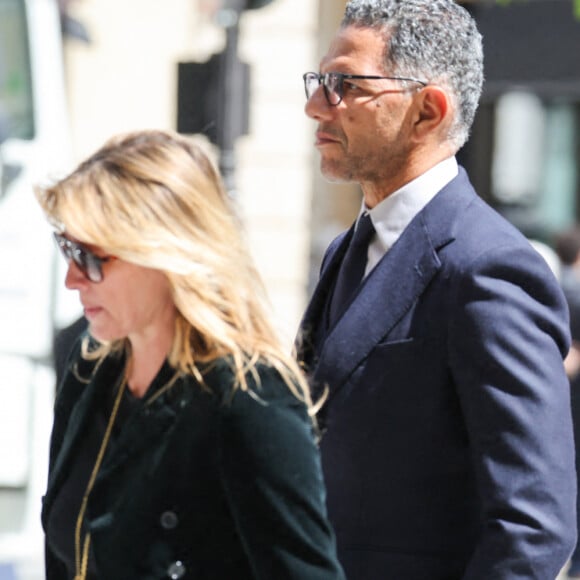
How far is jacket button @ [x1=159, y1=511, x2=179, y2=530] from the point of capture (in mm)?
2311

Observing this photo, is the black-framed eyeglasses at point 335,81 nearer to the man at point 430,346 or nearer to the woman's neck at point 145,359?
the man at point 430,346

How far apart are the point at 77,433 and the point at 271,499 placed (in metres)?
0.41

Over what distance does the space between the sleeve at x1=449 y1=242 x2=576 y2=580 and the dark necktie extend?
302 millimetres

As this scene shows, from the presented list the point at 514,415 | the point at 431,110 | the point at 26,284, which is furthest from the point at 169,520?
the point at 26,284

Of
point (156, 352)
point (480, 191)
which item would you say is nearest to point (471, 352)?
point (156, 352)

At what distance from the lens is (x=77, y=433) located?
2.53 m

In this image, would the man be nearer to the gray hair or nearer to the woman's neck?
the gray hair

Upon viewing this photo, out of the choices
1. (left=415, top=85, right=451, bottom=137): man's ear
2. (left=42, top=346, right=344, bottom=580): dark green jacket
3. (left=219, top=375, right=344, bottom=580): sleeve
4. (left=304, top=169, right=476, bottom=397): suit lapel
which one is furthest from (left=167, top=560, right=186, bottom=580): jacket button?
(left=415, top=85, right=451, bottom=137): man's ear

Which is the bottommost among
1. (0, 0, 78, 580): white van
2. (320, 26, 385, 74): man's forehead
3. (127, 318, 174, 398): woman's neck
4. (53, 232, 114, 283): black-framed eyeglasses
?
(0, 0, 78, 580): white van

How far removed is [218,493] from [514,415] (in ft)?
1.50

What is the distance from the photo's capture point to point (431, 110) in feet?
8.91

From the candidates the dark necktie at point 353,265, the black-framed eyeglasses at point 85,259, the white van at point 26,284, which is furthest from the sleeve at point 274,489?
the white van at point 26,284

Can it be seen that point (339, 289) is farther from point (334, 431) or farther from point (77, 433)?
point (77, 433)

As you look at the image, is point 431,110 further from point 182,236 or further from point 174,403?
point 174,403
